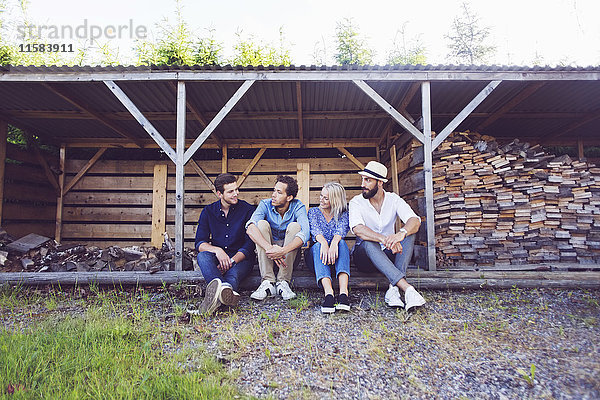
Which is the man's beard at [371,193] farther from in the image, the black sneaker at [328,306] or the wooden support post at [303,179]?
the wooden support post at [303,179]

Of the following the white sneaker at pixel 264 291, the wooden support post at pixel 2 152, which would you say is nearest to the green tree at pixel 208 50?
the wooden support post at pixel 2 152

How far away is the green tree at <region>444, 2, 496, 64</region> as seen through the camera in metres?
15.2

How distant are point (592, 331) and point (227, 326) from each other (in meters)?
2.98

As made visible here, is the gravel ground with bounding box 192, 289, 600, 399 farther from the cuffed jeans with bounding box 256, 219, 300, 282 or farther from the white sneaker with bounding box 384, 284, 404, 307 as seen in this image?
the cuffed jeans with bounding box 256, 219, 300, 282

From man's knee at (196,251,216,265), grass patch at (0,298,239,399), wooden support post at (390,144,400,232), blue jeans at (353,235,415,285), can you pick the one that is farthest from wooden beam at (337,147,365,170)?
grass patch at (0,298,239,399)

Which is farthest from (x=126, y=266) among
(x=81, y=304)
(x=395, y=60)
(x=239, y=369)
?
(x=395, y=60)

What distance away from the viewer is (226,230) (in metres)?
3.75

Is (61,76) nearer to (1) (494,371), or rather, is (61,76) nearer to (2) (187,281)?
(2) (187,281)

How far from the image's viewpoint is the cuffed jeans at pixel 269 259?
353 centimetres

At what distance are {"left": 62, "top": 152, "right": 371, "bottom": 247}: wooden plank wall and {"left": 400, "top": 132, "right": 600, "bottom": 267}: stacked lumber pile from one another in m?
2.54

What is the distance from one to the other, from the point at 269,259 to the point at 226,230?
0.60 meters

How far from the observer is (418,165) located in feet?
16.3

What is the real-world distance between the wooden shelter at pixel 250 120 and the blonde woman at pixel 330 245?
1.44 m

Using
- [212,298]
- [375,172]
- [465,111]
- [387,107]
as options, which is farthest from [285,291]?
[465,111]
